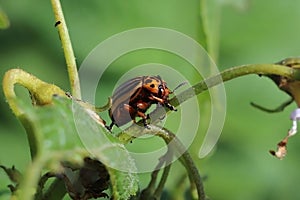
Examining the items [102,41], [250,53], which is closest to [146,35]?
[102,41]

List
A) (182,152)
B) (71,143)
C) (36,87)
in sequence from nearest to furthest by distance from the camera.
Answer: (71,143) < (36,87) < (182,152)

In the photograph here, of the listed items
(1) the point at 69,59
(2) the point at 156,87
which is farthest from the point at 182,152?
(1) the point at 69,59

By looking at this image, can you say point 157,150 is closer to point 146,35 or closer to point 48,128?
point 146,35

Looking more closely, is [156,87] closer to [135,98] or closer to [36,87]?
[135,98]

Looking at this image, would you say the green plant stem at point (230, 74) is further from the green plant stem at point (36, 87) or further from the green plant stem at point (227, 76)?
the green plant stem at point (36, 87)

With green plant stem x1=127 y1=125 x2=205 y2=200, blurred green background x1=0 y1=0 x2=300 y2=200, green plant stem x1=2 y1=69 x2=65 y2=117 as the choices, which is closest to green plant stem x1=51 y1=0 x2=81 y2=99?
green plant stem x1=2 y1=69 x2=65 y2=117

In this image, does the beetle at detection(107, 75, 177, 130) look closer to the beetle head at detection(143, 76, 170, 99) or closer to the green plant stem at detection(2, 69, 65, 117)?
the beetle head at detection(143, 76, 170, 99)
